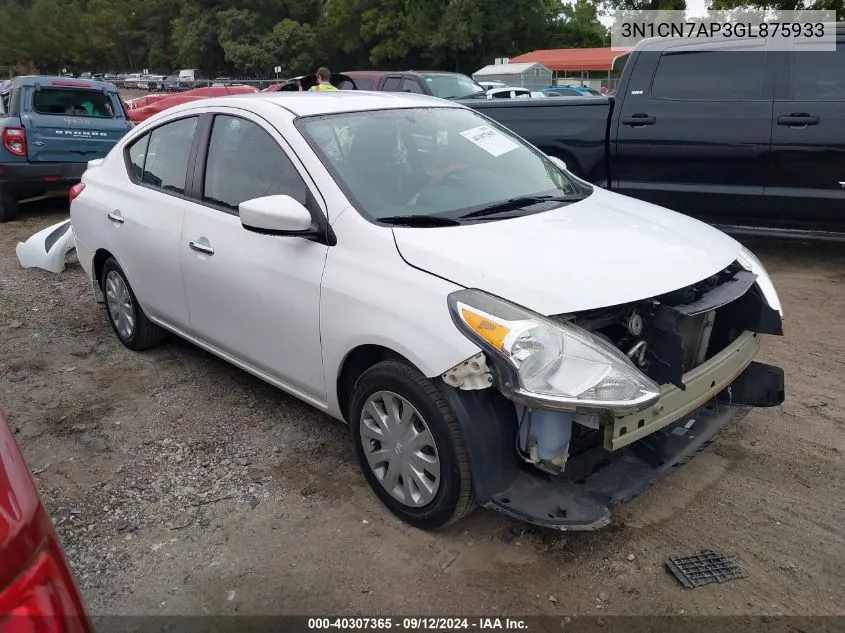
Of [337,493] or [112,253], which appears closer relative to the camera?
[337,493]

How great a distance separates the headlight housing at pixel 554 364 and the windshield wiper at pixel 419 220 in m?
0.65

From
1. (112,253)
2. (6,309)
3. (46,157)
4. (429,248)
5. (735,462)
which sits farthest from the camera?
(46,157)

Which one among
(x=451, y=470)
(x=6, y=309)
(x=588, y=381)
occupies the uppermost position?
(x=588, y=381)

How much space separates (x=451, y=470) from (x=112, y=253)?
3.09 meters

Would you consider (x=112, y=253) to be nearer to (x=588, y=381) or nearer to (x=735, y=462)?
(x=588, y=381)

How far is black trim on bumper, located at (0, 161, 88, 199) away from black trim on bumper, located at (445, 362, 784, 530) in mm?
8103

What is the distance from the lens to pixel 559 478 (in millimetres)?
2805

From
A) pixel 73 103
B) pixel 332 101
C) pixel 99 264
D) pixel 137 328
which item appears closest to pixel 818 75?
pixel 332 101

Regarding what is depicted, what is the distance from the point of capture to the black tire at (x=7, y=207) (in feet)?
30.7

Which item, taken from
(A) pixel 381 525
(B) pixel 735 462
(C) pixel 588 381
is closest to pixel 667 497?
(B) pixel 735 462

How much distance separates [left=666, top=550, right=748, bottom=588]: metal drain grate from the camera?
8.80 ft

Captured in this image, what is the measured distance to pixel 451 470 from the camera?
2.70 meters

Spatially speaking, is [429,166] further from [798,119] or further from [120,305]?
[798,119]

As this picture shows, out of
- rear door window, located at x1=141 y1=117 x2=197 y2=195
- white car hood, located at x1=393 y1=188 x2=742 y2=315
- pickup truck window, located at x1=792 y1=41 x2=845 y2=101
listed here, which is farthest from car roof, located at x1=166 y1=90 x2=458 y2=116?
pickup truck window, located at x1=792 y1=41 x2=845 y2=101
